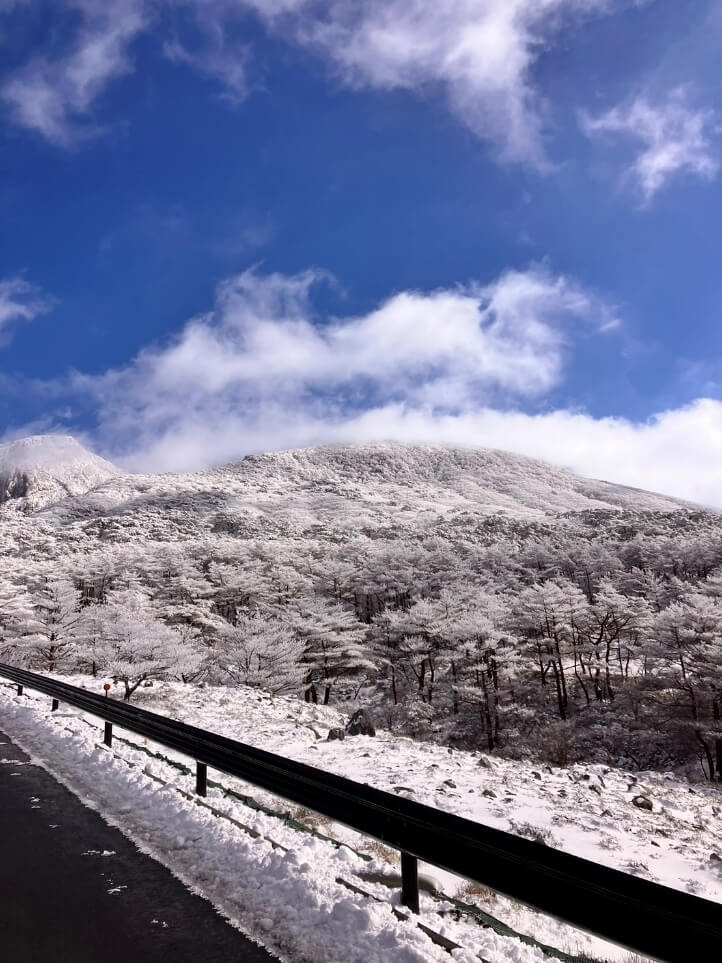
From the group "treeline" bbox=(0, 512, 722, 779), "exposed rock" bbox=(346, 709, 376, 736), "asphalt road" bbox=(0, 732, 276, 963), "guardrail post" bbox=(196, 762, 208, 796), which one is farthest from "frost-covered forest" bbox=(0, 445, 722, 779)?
"asphalt road" bbox=(0, 732, 276, 963)

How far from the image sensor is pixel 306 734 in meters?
17.5

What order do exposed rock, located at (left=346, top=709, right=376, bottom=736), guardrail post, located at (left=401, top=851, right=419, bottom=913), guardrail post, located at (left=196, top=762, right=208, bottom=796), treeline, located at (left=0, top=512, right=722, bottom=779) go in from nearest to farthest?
guardrail post, located at (left=401, top=851, right=419, bottom=913)
guardrail post, located at (left=196, top=762, right=208, bottom=796)
exposed rock, located at (left=346, top=709, right=376, bottom=736)
treeline, located at (left=0, top=512, right=722, bottom=779)

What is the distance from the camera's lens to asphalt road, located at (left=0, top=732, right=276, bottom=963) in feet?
11.2

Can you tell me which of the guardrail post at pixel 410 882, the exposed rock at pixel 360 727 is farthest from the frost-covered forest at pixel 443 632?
the guardrail post at pixel 410 882

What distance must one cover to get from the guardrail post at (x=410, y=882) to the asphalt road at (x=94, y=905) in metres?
1.17

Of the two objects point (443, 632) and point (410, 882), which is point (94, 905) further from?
point (443, 632)

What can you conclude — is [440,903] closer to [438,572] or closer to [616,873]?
[616,873]

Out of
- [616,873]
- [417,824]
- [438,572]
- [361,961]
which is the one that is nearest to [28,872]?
[361,961]

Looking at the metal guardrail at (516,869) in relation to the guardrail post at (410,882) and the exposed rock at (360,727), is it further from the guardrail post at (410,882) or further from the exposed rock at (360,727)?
the exposed rock at (360,727)

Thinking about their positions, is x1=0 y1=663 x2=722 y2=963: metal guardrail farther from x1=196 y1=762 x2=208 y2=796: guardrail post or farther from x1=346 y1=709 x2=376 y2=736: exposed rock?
x1=346 y1=709 x2=376 y2=736: exposed rock

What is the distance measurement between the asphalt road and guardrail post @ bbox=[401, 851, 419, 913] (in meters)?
1.17

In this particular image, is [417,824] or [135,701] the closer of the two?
[417,824]

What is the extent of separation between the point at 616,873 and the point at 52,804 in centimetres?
667

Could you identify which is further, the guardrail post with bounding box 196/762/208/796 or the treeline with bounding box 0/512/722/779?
the treeline with bounding box 0/512/722/779
